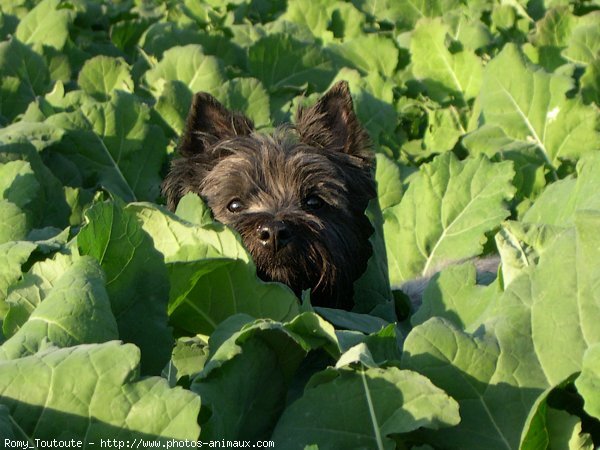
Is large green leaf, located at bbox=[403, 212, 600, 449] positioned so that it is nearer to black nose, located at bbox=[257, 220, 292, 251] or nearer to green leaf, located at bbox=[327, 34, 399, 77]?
black nose, located at bbox=[257, 220, 292, 251]

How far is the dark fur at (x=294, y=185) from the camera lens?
201 inches

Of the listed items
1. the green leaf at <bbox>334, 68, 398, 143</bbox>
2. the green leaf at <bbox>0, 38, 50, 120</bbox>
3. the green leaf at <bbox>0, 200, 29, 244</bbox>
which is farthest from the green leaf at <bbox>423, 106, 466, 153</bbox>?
the green leaf at <bbox>0, 200, 29, 244</bbox>

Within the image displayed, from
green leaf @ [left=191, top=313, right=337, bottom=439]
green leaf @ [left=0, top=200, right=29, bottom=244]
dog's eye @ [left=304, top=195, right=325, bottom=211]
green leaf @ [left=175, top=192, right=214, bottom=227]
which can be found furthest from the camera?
dog's eye @ [left=304, top=195, right=325, bottom=211]

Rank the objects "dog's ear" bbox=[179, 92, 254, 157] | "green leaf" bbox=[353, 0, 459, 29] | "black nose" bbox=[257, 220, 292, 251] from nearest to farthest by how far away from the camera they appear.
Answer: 1. "black nose" bbox=[257, 220, 292, 251]
2. "dog's ear" bbox=[179, 92, 254, 157]
3. "green leaf" bbox=[353, 0, 459, 29]

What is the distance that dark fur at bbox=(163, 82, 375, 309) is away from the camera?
5098mm

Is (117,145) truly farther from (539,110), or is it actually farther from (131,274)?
(131,274)

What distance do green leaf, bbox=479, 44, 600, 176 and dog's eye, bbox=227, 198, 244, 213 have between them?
1.41 metres

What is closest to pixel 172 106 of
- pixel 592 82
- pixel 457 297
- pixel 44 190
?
pixel 44 190

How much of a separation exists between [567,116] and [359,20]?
3.37 m

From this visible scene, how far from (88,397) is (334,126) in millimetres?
3974

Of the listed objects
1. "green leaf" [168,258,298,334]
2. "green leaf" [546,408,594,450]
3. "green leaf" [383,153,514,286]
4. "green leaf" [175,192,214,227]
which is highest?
"green leaf" [546,408,594,450]

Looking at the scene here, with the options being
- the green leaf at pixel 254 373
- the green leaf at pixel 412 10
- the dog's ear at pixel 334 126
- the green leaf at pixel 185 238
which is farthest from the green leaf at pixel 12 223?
the green leaf at pixel 412 10

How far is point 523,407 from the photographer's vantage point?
2.35 metres

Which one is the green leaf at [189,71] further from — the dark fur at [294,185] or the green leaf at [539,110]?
the green leaf at [539,110]
